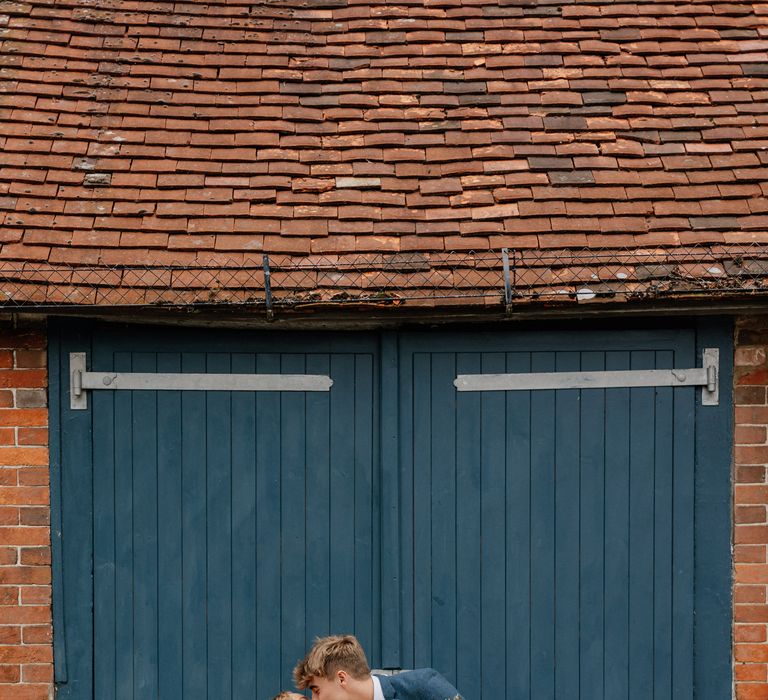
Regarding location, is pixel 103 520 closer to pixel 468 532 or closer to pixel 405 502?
pixel 405 502

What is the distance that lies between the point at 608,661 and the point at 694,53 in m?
3.49

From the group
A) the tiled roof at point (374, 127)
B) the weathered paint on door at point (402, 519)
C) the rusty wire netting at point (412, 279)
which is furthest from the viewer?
the weathered paint on door at point (402, 519)

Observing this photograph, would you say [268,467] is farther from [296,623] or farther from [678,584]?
[678,584]

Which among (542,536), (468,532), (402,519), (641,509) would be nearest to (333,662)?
(402,519)

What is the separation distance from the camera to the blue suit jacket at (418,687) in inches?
138

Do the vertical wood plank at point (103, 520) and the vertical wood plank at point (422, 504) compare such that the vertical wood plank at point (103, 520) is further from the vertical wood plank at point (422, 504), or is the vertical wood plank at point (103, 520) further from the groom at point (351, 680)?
the vertical wood plank at point (422, 504)

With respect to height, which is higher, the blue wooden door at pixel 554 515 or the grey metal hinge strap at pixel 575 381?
the grey metal hinge strap at pixel 575 381

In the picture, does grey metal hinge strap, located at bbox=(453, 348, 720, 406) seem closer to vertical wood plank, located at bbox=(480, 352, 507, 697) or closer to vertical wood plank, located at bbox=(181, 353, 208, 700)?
vertical wood plank, located at bbox=(480, 352, 507, 697)

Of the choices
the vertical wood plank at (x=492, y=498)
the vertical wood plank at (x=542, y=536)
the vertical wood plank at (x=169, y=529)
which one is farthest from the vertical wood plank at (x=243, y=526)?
the vertical wood plank at (x=542, y=536)

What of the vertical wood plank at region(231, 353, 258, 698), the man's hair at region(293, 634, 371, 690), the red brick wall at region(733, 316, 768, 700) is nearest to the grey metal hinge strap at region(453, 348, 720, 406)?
the red brick wall at region(733, 316, 768, 700)

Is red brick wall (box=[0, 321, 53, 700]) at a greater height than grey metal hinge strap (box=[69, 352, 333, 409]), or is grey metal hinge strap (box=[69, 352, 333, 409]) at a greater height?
grey metal hinge strap (box=[69, 352, 333, 409])

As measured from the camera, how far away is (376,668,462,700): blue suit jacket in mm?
3502

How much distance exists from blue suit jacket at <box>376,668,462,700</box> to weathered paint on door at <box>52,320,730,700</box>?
30.5 inches

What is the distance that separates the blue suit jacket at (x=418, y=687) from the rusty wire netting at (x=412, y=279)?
5.43 ft
